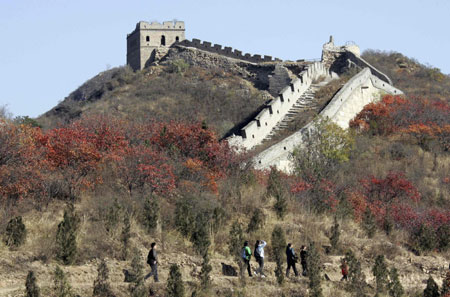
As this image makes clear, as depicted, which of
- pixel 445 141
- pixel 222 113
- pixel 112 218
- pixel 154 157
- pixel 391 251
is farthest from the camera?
pixel 222 113

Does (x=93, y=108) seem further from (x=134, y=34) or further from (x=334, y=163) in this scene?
(x=334, y=163)

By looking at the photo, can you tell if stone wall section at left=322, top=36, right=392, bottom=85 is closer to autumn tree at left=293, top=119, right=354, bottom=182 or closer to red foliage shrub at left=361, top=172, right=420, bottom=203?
autumn tree at left=293, top=119, right=354, bottom=182

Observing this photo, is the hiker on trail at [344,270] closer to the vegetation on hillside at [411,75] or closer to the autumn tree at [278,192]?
the autumn tree at [278,192]

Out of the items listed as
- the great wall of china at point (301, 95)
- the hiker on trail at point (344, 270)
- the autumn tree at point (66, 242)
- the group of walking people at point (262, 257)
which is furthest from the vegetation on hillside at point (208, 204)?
the great wall of china at point (301, 95)

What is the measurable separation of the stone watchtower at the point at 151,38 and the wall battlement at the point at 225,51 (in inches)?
38.3

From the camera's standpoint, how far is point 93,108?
4519cm

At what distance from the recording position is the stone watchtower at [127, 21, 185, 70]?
53375 mm

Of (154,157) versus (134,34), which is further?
(134,34)

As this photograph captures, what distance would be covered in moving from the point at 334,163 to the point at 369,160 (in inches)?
90.6

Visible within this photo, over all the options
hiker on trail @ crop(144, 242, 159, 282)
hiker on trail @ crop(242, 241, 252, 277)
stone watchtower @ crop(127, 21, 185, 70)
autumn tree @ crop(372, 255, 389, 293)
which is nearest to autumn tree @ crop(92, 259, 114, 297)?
hiker on trail @ crop(144, 242, 159, 282)

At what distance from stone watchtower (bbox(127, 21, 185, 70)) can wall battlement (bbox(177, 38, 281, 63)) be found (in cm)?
97

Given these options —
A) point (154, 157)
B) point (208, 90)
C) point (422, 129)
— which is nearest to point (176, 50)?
point (208, 90)

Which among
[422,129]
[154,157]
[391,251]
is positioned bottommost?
[391,251]

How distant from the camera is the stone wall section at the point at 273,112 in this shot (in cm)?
3378
